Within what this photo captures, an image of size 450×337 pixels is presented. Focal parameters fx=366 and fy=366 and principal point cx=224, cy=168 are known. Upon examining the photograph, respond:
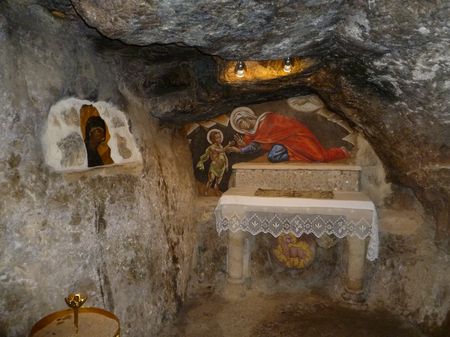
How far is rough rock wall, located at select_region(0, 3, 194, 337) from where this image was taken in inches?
116

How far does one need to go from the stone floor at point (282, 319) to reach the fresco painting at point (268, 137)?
1.86 meters

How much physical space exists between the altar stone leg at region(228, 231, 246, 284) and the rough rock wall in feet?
2.84

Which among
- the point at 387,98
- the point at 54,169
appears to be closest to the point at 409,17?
the point at 387,98

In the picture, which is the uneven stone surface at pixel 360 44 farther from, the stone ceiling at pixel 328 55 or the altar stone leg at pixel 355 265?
the altar stone leg at pixel 355 265

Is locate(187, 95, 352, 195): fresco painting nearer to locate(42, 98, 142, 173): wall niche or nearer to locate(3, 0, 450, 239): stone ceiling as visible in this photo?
locate(3, 0, 450, 239): stone ceiling

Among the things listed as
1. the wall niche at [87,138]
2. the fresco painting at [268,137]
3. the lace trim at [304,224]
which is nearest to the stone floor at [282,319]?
the lace trim at [304,224]

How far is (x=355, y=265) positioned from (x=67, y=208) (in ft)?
12.7

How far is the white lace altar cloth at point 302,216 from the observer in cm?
456

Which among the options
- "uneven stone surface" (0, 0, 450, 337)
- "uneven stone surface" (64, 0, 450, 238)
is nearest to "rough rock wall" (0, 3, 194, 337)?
"uneven stone surface" (0, 0, 450, 337)

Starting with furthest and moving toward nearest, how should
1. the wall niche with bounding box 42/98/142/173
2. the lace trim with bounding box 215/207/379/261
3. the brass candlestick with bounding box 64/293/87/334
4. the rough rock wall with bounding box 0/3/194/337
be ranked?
the lace trim with bounding box 215/207/379/261
the wall niche with bounding box 42/98/142/173
the rough rock wall with bounding box 0/3/194/337
the brass candlestick with bounding box 64/293/87/334

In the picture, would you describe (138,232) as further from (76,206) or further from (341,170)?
(341,170)

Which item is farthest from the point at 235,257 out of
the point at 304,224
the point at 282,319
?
the point at 304,224

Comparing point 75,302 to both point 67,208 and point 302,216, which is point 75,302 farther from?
point 302,216

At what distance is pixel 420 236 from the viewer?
5.07m
